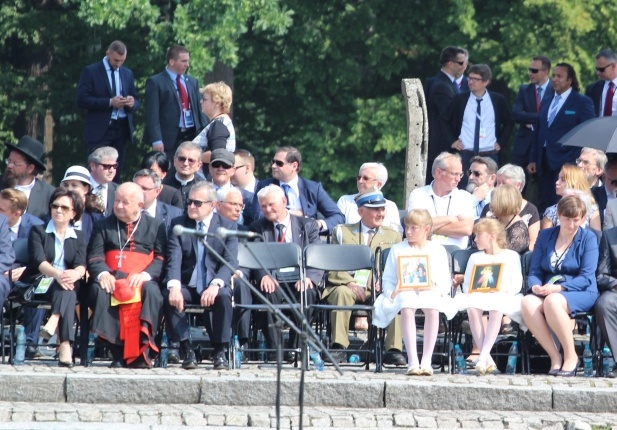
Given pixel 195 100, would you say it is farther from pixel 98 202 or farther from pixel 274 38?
pixel 274 38

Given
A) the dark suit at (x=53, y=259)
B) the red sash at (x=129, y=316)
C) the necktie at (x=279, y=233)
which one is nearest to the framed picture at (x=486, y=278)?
the necktie at (x=279, y=233)

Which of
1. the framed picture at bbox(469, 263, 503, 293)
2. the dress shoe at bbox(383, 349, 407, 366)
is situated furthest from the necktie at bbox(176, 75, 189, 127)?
the framed picture at bbox(469, 263, 503, 293)

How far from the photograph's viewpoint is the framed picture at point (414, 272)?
49.2 ft

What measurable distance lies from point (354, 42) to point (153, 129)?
10649mm

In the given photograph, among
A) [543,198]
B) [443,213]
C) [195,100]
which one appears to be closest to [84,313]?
[443,213]

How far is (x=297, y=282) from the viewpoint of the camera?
50.9ft

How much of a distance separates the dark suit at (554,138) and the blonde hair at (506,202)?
3.21 m

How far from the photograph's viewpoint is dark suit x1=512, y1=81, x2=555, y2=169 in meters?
20.0

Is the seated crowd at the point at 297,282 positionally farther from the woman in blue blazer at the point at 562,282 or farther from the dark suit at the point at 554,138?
the dark suit at the point at 554,138

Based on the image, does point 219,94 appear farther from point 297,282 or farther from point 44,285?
point 44,285

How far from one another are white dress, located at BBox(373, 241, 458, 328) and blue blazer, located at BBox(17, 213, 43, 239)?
3.34m

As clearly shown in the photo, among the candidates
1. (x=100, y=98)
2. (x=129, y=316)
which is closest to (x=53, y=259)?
(x=129, y=316)

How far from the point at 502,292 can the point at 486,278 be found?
184mm

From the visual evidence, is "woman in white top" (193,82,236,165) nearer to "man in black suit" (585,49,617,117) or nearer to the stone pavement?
"man in black suit" (585,49,617,117)
